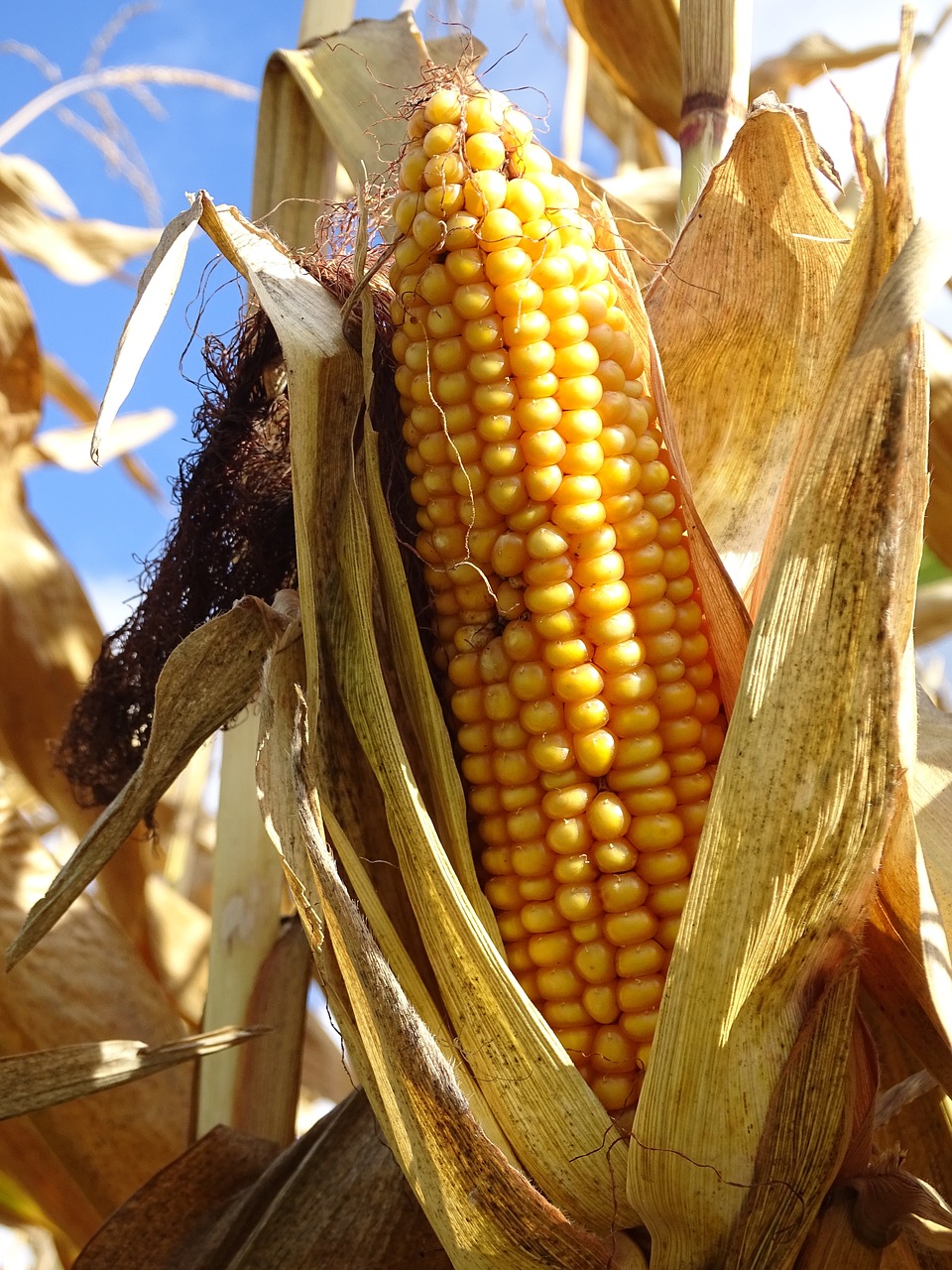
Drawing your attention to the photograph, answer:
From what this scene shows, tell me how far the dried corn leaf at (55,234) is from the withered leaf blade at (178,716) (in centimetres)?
147

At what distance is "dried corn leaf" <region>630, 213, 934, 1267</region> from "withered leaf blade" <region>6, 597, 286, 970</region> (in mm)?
502

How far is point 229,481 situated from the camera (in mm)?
1322

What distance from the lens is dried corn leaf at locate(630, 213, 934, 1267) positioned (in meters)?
0.87

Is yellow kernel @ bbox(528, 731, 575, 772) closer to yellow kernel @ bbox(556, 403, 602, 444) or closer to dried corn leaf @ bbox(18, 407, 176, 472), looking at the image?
yellow kernel @ bbox(556, 403, 602, 444)

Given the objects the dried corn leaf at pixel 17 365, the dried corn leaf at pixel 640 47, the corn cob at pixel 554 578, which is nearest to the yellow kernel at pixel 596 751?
the corn cob at pixel 554 578

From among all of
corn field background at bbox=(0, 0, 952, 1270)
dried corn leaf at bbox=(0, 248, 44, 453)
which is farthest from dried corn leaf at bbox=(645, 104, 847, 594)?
dried corn leaf at bbox=(0, 248, 44, 453)

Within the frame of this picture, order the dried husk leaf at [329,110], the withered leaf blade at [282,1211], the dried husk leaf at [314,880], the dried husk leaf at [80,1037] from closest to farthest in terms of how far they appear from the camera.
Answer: the dried husk leaf at [314,880] < the withered leaf blade at [282,1211] < the dried husk leaf at [80,1037] < the dried husk leaf at [329,110]

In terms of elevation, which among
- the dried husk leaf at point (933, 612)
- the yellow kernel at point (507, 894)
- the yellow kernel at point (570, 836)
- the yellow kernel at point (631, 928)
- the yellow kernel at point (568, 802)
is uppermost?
the dried husk leaf at point (933, 612)

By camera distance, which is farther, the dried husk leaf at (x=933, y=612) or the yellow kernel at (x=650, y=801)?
the dried husk leaf at (x=933, y=612)

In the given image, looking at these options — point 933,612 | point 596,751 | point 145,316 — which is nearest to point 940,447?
point 933,612

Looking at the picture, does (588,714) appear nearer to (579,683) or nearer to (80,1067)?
(579,683)

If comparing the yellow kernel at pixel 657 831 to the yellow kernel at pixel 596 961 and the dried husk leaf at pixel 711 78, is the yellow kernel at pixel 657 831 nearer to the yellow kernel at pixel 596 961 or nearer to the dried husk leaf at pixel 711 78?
the yellow kernel at pixel 596 961

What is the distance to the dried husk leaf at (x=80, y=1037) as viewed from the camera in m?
1.52

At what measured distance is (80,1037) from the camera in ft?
5.01
